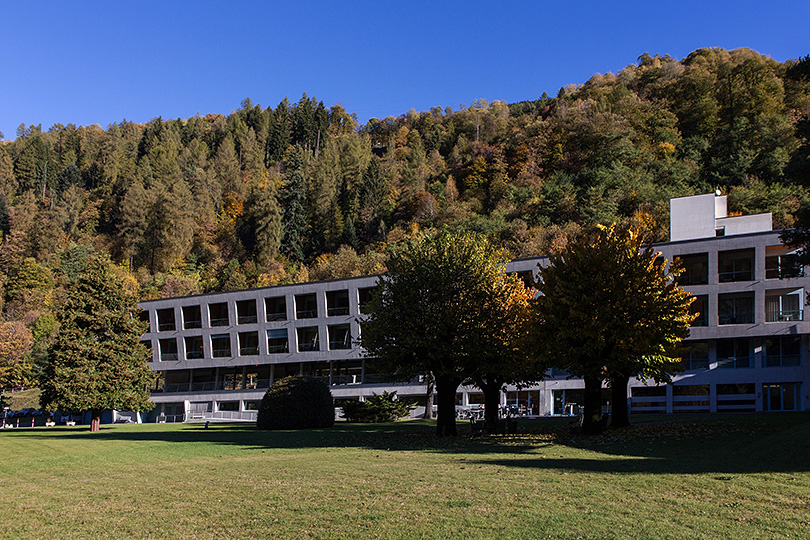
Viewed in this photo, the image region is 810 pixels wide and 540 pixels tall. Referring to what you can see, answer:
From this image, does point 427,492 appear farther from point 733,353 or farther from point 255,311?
point 255,311

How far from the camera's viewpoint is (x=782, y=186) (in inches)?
2965

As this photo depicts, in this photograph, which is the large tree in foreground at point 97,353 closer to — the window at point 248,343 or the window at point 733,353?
the window at point 248,343

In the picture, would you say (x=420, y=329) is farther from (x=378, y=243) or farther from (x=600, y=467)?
(x=378, y=243)

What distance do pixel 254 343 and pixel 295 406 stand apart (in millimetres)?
32544

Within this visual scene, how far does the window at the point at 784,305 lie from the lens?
4822 centimetres

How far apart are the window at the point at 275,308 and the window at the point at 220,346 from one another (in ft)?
16.6

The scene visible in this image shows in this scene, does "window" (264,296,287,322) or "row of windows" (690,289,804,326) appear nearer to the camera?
"row of windows" (690,289,804,326)

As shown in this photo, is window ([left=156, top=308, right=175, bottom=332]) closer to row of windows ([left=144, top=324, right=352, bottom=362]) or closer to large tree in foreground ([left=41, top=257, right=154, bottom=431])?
row of windows ([left=144, top=324, right=352, bottom=362])

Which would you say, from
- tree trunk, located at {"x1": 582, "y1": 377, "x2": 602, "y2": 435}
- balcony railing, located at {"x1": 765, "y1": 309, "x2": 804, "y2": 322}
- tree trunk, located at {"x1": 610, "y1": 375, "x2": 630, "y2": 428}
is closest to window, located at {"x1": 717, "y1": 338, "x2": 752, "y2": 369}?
balcony railing, located at {"x1": 765, "y1": 309, "x2": 804, "y2": 322}

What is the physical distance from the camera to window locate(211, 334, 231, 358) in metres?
69.5

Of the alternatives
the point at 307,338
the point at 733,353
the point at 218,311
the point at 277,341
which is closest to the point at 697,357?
the point at 733,353

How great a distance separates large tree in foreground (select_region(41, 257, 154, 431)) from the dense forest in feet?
78.1

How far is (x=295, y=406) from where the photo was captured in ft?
125

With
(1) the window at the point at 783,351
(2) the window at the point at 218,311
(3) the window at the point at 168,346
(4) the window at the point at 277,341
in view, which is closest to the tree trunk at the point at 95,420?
(4) the window at the point at 277,341
